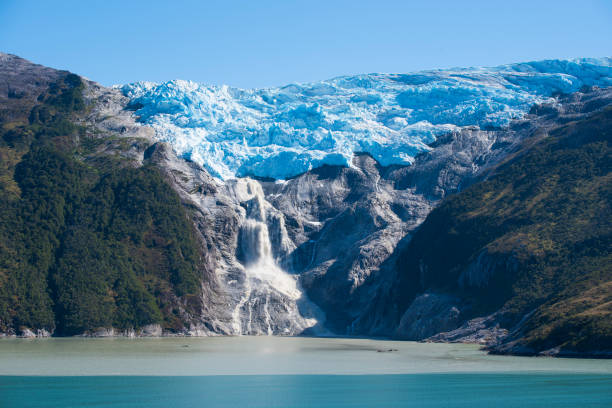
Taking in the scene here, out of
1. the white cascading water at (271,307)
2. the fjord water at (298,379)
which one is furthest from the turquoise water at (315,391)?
the white cascading water at (271,307)

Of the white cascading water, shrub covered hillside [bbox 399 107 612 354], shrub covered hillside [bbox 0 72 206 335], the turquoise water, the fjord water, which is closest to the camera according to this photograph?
the turquoise water

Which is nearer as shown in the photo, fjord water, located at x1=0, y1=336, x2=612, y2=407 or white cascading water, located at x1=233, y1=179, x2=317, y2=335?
fjord water, located at x1=0, y1=336, x2=612, y2=407

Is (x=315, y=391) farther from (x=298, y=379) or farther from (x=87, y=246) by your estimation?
(x=87, y=246)

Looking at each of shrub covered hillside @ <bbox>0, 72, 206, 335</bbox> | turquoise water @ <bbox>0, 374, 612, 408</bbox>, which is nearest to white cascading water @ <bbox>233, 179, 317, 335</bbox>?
shrub covered hillside @ <bbox>0, 72, 206, 335</bbox>

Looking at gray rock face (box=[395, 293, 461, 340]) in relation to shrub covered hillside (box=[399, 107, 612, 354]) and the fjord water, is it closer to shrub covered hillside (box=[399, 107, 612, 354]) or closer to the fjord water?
shrub covered hillside (box=[399, 107, 612, 354])

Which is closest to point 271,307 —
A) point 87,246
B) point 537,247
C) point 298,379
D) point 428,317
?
point 87,246
